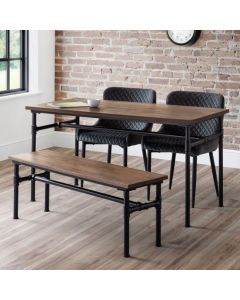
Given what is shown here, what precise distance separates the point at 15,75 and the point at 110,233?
3.11m

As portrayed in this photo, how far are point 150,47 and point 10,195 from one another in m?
2.39

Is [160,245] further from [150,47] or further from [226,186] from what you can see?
[150,47]

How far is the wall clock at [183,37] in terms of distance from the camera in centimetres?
578

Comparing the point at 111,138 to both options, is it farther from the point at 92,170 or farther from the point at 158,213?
the point at 158,213

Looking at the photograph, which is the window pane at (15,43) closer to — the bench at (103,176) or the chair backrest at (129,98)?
the chair backrest at (129,98)

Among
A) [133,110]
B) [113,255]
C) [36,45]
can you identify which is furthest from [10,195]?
[36,45]

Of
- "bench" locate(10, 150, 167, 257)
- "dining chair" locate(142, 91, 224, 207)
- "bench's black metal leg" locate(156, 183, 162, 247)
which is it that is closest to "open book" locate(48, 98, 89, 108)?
"bench" locate(10, 150, 167, 257)

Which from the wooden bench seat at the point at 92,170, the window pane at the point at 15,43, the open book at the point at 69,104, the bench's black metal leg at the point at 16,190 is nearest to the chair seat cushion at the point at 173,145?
the open book at the point at 69,104

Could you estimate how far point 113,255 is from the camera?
127 inches

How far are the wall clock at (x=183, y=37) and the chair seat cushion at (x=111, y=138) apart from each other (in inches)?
62.7

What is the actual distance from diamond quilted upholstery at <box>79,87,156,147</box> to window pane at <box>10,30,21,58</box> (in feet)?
5.19

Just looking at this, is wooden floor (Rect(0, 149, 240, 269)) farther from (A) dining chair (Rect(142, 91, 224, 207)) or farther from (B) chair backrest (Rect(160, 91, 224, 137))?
(B) chair backrest (Rect(160, 91, 224, 137))

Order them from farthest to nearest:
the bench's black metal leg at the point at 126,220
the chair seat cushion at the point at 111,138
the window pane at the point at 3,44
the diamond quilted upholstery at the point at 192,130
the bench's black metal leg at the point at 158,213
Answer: the window pane at the point at 3,44 → the chair seat cushion at the point at 111,138 → the diamond quilted upholstery at the point at 192,130 → the bench's black metal leg at the point at 158,213 → the bench's black metal leg at the point at 126,220

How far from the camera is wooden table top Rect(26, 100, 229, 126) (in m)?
3.71
